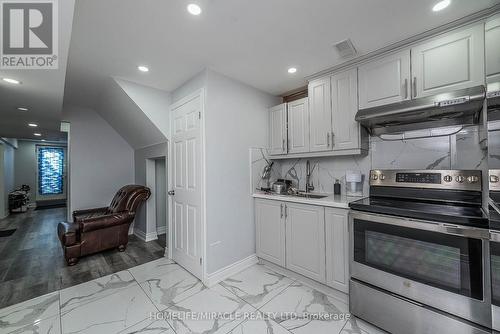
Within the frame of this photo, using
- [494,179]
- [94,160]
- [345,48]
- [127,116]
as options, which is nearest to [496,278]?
[494,179]

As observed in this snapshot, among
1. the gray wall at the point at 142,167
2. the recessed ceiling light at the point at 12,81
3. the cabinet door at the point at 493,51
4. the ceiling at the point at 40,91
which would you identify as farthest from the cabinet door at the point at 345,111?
the recessed ceiling light at the point at 12,81

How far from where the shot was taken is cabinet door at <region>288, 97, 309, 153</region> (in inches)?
100

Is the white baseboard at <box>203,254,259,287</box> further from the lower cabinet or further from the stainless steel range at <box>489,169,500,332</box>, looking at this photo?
→ the stainless steel range at <box>489,169,500,332</box>

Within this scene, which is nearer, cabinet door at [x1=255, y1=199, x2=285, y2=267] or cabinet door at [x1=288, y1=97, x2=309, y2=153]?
cabinet door at [x1=255, y1=199, x2=285, y2=267]

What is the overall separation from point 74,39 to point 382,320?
138 inches

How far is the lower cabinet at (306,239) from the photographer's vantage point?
1.89 metres

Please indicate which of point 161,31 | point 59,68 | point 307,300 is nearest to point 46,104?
point 59,68

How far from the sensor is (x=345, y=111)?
85.0 inches

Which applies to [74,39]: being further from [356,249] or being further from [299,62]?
[356,249]

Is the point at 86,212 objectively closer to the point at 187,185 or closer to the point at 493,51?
the point at 187,185

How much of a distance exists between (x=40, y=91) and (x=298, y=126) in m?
3.25

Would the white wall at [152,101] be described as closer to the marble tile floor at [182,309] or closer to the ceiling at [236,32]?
the ceiling at [236,32]

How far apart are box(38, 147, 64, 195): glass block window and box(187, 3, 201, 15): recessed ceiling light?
9.23m

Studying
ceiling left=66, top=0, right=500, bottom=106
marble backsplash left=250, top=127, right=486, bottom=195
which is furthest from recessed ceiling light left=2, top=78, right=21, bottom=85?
marble backsplash left=250, top=127, right=486, bottom=195
